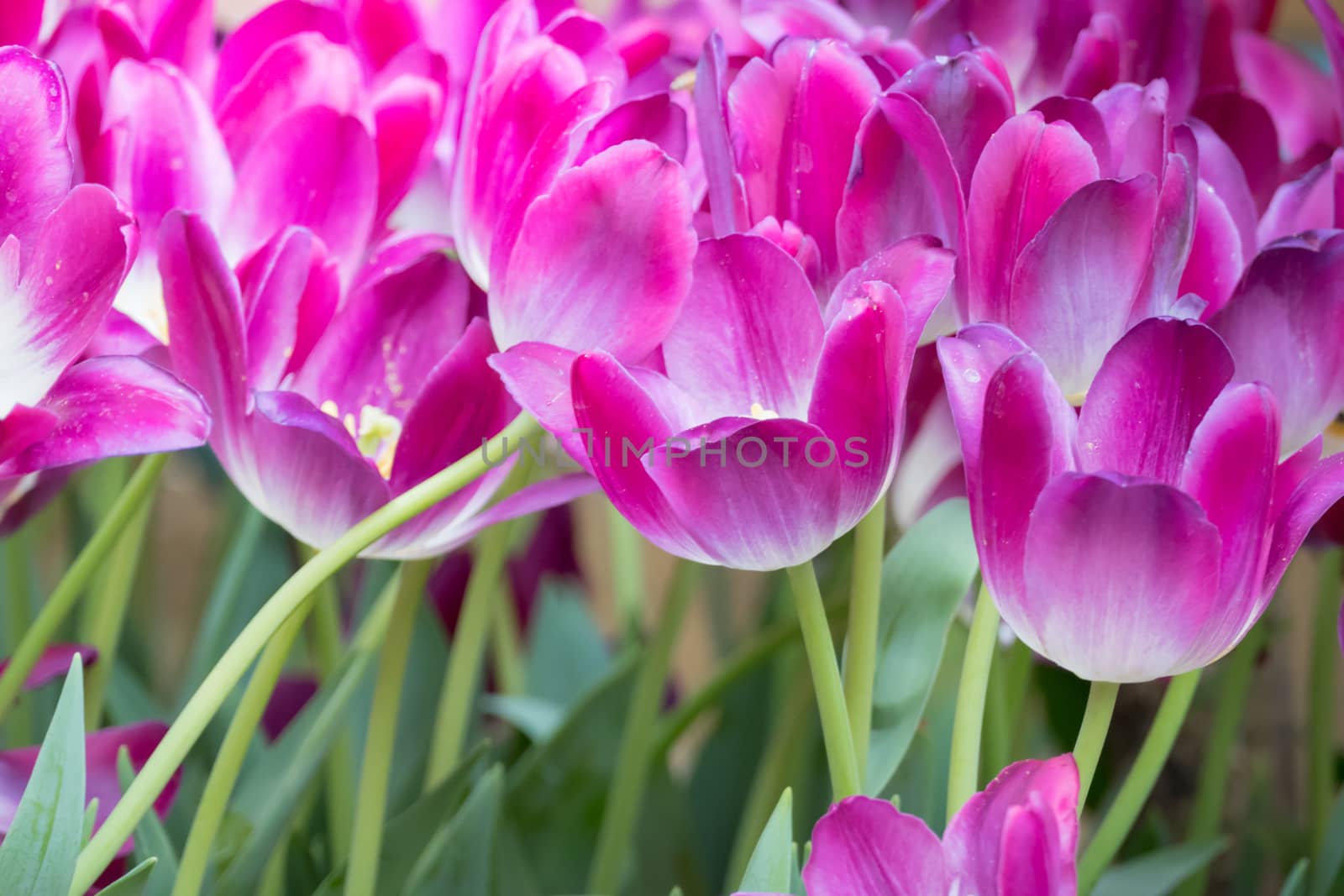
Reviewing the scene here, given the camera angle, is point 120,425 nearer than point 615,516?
Yes

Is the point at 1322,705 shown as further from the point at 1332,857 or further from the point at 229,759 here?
the point at 229,759

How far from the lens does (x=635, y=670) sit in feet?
1.69

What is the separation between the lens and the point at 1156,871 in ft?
1.33

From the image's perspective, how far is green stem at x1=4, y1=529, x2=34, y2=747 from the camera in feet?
1.52

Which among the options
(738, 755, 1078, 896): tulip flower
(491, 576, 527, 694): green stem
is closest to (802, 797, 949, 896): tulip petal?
(738, 755, 1078, 896): tulip flower

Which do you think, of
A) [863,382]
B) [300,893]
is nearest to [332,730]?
[300,893]

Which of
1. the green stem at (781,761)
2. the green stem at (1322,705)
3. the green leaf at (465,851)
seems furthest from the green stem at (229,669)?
the green stem at (1322,705)

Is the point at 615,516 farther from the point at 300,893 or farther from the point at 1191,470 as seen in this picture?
the point at 1191,470

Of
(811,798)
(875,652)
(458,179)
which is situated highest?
(458,179)

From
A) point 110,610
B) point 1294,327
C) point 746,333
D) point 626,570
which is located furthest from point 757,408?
point 626,570

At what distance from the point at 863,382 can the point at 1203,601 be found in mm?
67

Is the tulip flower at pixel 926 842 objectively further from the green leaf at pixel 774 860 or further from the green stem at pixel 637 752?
the green stem at pixel 637 752

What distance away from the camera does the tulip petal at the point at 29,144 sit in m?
0.25

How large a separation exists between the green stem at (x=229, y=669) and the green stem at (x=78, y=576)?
0.08 metres
